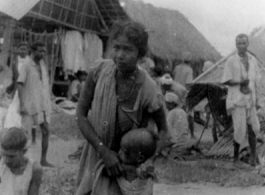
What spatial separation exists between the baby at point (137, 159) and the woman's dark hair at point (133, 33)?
0.52 m

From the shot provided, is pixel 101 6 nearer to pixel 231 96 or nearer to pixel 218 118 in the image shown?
pixel 218 118

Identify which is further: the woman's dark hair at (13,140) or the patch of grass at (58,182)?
the patch of grass at (58,182)

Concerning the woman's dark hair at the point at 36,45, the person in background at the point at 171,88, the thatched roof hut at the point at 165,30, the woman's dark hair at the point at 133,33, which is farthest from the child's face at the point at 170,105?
the thatched roof hut at the point at 165,30

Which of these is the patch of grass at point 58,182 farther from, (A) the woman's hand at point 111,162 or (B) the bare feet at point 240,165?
(A) the woman's hand at point 111,162

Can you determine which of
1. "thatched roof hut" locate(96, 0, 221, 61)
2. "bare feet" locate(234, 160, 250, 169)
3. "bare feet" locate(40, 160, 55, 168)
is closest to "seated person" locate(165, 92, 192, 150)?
"bare feet" locate(234, 160, 250, 169)

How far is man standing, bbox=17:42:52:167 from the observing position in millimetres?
6879

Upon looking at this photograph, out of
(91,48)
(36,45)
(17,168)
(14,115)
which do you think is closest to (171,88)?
(36,45)

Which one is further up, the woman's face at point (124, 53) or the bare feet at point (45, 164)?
the woman's face at point (124, 53)

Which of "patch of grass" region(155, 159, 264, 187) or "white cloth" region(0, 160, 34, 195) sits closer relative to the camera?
"white cloth" region(0, 160, 34, 195)

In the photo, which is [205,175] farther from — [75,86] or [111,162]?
[75,86]

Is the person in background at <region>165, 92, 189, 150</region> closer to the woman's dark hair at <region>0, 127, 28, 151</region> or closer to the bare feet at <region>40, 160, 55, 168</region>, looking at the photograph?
the bare feet at <region>40, 160, 55, 168</region>

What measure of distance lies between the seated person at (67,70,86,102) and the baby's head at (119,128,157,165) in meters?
11.0

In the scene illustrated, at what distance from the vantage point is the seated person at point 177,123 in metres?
7.77

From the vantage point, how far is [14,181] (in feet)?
11.6
